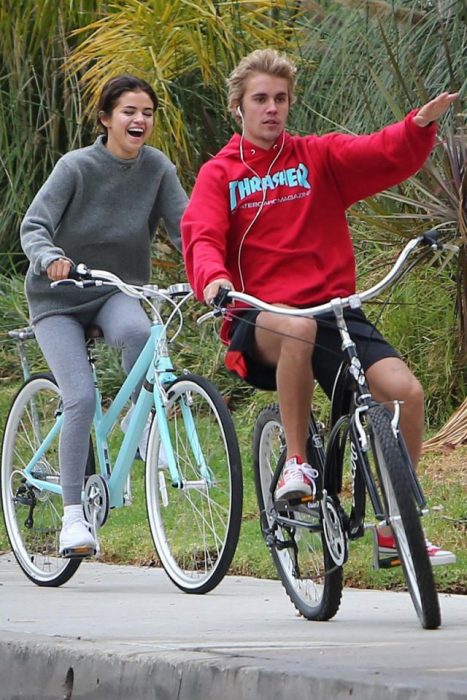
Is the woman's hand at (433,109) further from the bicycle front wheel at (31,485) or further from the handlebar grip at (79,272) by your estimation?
the bicycle front wheel at (31,485)

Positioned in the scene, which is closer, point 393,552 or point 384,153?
point 393,552

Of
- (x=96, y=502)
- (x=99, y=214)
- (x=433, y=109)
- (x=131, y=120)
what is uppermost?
(x=131, y=120)

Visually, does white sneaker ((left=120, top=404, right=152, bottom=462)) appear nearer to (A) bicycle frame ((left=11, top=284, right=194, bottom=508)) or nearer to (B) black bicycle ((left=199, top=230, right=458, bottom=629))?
(A) bicycle frame ((left=11, top=284, right=194, bottom=508))

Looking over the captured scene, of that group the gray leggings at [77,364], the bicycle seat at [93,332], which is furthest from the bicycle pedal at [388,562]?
the bicycle seat at [93,332]

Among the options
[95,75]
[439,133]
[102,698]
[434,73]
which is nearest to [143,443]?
[102,698]

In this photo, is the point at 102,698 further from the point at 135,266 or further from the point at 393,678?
the point at 135,266

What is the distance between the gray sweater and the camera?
6703 mm

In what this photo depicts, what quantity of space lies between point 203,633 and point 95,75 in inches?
312

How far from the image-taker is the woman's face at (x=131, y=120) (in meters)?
6.68

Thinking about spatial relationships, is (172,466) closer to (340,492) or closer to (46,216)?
→ (340,492)

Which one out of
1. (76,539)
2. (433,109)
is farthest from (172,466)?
(433,109)

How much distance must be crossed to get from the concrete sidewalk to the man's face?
164 centimetres

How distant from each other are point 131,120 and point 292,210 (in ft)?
4.42

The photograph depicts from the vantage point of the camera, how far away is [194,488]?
6.34m
